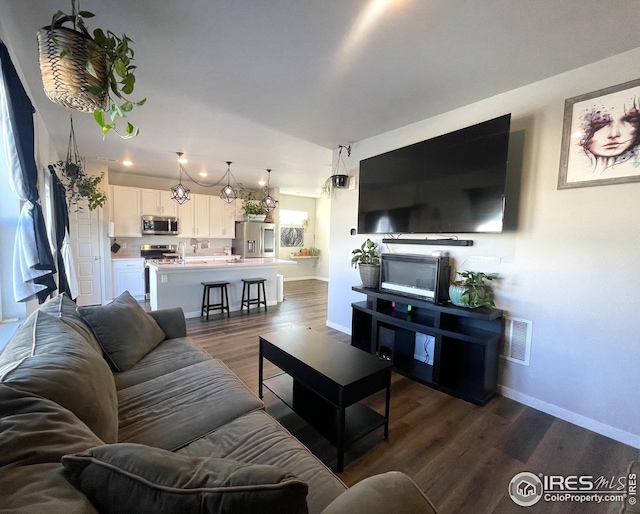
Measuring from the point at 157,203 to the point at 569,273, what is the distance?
6986 mm

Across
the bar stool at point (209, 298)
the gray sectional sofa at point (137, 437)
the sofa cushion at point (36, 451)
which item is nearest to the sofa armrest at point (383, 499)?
the gray sectional sofa at point (137, 437)

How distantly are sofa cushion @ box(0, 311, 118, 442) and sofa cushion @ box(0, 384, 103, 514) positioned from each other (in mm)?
117

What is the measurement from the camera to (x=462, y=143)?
2646 millimetres

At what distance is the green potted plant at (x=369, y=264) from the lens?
3414 millimetres

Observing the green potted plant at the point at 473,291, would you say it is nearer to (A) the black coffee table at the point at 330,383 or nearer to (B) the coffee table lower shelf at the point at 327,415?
(A) the black coffee table at the point at 330,383

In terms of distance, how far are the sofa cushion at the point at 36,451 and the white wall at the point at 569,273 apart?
2.97 m

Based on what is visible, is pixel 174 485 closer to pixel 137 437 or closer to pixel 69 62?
pixel 137 437

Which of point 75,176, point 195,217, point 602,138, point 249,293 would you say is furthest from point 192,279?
point 602,138

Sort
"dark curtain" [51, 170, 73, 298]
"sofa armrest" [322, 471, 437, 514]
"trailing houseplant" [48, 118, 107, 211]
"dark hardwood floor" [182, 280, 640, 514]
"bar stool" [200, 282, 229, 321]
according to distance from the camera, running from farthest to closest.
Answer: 1. "bar stool" [200, 282, 229, 321]
2. "trailing houseplant" [48, 118, 107, 211]
3. "dark curtain" [51, 170, 73, 298]
4. "dark hardwood floor" [182, 280, 640, 514]
5. "sofa armrest" [322, 471, 437, 514]

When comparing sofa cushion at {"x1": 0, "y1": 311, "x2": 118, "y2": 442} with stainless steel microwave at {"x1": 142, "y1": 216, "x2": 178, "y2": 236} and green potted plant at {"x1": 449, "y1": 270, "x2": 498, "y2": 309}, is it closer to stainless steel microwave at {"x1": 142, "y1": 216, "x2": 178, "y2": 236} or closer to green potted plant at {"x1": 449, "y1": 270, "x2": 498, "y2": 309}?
green potted plant at {"x1": 449, "y1": 270, "x2": 498, "y2": 309}

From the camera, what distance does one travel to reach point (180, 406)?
61.6 inches

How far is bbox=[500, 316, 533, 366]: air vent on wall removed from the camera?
97.5 inches

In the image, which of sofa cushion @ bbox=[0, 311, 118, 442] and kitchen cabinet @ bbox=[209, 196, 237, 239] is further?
kitchen cabinet @ bbox=[209, 196, 237, 239]

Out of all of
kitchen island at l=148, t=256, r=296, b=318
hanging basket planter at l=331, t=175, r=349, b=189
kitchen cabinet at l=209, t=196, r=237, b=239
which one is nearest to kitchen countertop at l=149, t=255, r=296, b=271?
kitchen island at l=148, t=256, r=296, b=318
